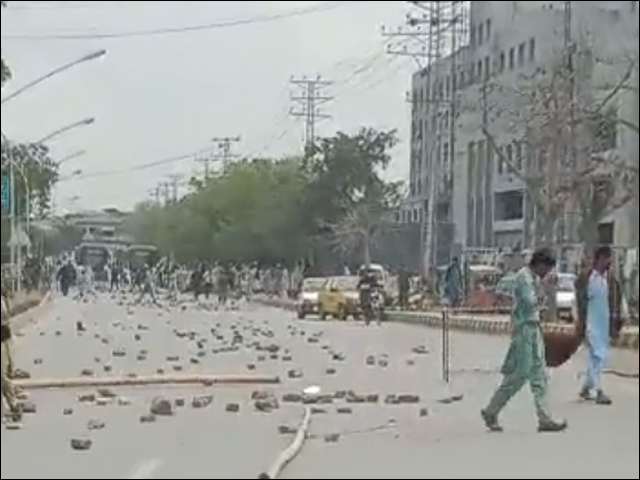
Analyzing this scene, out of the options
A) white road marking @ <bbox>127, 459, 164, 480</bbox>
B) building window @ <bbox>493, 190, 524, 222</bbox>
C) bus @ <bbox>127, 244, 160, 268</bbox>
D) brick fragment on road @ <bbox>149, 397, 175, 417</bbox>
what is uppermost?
building window @ <bbox>493, 190, 524, 222</bbox>

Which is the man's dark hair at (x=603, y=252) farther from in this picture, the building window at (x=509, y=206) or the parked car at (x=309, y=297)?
the parked car at (x=309, y=297)

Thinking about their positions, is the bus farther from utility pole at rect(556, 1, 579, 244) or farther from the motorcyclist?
the motorcyclist

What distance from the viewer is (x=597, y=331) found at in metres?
10.5

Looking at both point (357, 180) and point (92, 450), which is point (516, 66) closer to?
point (92, 450)

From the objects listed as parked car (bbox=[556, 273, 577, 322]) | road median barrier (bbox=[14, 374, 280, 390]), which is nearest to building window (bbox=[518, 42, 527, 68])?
parked car (bbox=[556, 273, 577, 322])

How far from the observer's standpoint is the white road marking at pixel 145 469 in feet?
23.7

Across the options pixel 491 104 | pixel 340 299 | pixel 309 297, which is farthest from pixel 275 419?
pixel 340 299

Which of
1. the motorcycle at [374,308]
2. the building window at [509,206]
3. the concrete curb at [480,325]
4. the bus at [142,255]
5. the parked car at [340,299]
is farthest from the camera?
the parked car at [340,299]

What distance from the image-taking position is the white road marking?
23.7 ft

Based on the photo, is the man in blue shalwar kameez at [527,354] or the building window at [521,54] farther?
the man in blue shalwar kameez at [527,354]

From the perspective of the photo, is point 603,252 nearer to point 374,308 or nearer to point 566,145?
point 566,145

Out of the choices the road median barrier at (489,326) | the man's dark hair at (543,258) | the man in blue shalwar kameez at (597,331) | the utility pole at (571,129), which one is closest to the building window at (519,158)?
the utility pole at (571,129)

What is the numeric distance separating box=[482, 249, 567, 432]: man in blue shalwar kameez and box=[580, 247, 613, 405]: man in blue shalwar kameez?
69cm

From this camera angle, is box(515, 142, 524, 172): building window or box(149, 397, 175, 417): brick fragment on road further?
box(149, 397, 175, 417): brick fragment on road
